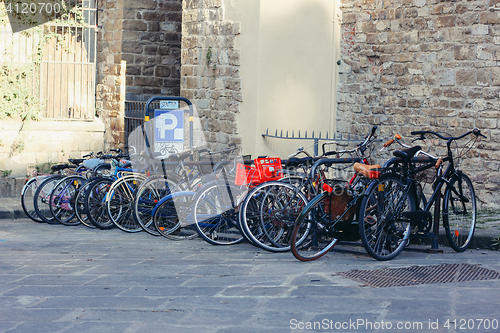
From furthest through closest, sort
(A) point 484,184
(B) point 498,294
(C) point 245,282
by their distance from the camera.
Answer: (A) point 484,184 → (C) point 245,282 → (B) point 498,294

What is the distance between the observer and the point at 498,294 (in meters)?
4.02

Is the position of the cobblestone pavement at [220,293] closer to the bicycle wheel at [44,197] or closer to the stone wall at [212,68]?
the bicycle wheel at [44,197]

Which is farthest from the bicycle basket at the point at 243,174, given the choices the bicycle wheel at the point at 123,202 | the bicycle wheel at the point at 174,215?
the bicycle wheel at the point at 123,202

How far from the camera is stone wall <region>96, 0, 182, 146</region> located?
1210cm

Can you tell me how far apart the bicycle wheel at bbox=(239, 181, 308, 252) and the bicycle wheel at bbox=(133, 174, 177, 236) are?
151cm

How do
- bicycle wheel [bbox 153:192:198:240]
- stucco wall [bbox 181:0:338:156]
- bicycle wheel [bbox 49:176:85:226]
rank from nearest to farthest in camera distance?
bicycle wheel [bbox 153:192:198:240] → bicycle wheel [bbox 49:176:85:226] → stucco wall [bbox 181:0:338:156]

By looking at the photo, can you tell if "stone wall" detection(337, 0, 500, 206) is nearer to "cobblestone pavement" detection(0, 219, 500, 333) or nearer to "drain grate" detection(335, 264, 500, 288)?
"cobblestone pavement" detection(0, 219, 500, 333)

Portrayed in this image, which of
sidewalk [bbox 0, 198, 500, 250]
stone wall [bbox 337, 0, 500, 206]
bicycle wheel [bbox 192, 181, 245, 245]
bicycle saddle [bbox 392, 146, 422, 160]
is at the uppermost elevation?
stone wall [bbox 337, 0, 500, 206]

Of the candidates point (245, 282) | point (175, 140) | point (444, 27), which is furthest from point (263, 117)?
point (245, 282)

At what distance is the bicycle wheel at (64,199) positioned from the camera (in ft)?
27.2

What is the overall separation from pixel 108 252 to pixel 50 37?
7.38 meters

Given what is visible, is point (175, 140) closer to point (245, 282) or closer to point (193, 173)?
point (193, 173)

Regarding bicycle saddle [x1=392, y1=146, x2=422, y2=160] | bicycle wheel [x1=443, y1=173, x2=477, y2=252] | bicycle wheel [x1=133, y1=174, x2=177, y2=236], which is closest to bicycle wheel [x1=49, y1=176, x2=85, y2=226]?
bicycle wheel [x1=133, y1=174, x2=177, y2=236]

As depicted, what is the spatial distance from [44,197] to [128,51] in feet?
15.2
